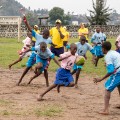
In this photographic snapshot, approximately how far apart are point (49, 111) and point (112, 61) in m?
1.53

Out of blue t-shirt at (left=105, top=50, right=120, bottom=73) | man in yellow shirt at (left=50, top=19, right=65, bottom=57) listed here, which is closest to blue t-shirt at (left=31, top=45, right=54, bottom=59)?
blue t-shirt at (left=105, top=50, right=120, bottom=73)

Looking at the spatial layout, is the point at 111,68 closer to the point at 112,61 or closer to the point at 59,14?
the point at 112,61

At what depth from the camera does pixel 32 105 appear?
28.8 ft

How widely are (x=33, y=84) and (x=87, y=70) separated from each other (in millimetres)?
4108

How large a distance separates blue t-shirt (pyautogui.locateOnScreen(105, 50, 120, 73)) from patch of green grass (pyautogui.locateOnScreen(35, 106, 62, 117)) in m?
1.26

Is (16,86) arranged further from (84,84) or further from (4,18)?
(4,18)

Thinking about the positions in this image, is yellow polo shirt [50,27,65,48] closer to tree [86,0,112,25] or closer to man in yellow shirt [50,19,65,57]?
man in yellow shirt [50,19,65,57]

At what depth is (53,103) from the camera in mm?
9086

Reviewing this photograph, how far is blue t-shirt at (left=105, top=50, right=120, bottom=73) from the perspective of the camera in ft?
26.3

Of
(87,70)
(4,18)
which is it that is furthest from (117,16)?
(87,70)

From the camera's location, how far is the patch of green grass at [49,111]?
311 inches

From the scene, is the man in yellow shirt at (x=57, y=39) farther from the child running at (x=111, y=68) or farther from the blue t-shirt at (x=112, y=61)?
the blue t-shirt at (x=112, y=61)

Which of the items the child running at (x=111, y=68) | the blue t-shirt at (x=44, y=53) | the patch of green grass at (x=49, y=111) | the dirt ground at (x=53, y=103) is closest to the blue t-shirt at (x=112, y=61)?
the child running at (x=111, y=68)

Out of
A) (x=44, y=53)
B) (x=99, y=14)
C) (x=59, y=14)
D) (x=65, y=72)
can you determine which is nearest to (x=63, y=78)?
(x=65, y=72)
